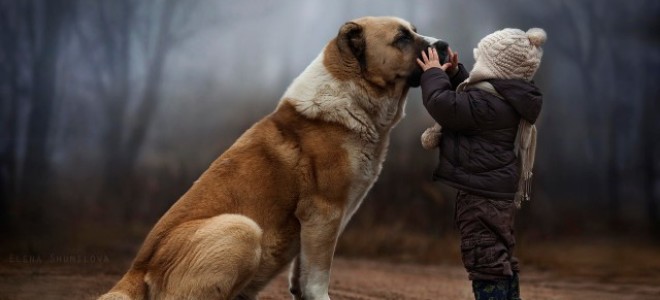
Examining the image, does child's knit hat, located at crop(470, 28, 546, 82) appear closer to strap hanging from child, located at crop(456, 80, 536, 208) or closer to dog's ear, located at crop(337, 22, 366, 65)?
strap hanging from child, located at crop(456, 80, 536, 208)

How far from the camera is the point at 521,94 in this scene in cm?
391


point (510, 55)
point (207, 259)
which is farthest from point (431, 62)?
point (207, 259)

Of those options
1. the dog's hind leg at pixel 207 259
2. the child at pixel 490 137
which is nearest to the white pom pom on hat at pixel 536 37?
the child at pixel 490 137

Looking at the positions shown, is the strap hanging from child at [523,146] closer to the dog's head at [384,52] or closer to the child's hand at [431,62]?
the child's hand at [431,62]

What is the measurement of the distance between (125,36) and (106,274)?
11.8 ft

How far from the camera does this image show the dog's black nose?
4348mm

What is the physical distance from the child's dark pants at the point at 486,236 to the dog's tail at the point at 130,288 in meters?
1.89

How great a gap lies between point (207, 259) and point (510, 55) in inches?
82.1

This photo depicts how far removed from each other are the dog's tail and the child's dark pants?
189cm

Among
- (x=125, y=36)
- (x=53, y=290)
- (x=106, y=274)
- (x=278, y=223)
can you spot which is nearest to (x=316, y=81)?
(x=278, y=223)

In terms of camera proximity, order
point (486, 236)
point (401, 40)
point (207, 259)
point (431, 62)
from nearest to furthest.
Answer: point (207, 259) < point (486, 236) < point (431, 62) < point (401, 40)

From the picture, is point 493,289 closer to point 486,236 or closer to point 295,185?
point 486,236

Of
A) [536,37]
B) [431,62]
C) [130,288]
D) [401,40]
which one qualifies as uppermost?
[536,37]

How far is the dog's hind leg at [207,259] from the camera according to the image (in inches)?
151
